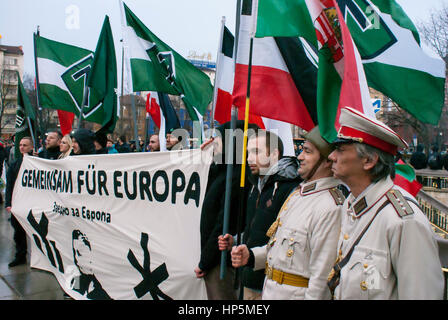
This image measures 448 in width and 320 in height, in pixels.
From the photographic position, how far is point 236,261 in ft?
7.88

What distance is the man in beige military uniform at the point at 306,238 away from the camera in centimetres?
220

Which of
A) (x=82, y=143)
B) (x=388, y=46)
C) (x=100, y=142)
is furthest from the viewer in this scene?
(x=100, y=142)

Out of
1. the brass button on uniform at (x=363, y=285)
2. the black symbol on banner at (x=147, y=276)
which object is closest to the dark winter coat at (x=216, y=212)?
the black symbol on banner at (x=147, y=276)

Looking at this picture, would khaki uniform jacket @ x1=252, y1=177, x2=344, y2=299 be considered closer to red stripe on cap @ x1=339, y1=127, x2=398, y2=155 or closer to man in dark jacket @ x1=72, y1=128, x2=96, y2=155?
red stripe on cap @ x1=339, y1=127, x2=398, y2=155

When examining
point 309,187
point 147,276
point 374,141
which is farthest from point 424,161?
point 374,141

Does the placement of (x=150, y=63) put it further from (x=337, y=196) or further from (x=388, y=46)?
(x=337, y=196)

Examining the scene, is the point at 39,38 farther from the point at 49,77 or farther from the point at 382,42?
the point at 382,42

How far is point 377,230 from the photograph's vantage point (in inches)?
70.9

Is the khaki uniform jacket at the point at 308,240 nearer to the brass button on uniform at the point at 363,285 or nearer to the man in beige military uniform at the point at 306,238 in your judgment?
the man in beige military uniform at the point at 306,238

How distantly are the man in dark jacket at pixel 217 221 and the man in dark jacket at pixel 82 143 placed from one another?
265cm

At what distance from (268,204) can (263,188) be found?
0.15 meters

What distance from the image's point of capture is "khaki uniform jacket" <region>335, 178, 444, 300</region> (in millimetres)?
1661

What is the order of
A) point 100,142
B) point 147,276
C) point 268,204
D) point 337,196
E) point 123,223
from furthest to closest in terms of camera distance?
point 100,142 → point 123,223 → point 147,276 → point 268,204 → point 337,196

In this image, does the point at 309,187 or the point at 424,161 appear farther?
the point at 424,161
